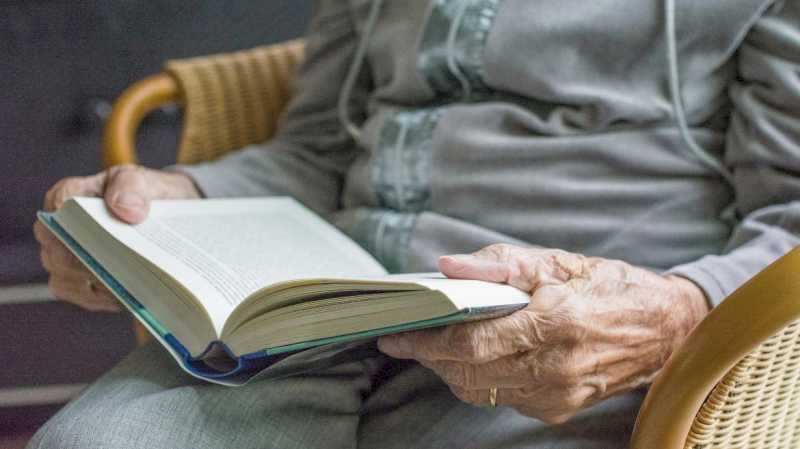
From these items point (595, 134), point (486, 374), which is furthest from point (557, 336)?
point (595, 134)

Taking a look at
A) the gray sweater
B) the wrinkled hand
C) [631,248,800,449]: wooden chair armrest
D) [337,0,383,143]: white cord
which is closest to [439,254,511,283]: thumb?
the wrinkled hand

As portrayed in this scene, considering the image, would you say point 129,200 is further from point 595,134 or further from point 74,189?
point 595,134

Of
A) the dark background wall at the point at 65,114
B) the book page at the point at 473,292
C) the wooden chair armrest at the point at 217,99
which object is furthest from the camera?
the dark background wall at the point at 65,114

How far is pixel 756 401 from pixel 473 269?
0.22 m

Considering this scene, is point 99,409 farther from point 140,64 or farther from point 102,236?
point 140,64

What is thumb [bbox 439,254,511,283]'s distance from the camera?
565mm

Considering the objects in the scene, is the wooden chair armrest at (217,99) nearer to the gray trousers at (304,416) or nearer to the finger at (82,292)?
the finger at (82,292)

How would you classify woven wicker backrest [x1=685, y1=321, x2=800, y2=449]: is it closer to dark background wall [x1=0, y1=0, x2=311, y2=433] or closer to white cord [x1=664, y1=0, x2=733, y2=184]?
white cord [x1=664, y1=0, x2=733, y2=184]

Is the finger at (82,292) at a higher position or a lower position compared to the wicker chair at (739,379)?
lower

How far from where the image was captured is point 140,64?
1671mm

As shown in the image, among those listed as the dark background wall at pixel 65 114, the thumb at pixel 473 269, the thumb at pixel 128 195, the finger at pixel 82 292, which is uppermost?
the thumb at pixel 473 269

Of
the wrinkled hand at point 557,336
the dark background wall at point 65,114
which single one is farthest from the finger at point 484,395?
the dark background wall at point 65,114

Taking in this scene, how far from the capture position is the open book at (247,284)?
53cm

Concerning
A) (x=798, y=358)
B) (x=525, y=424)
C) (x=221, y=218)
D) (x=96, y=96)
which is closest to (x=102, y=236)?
(x=221, y=218)
